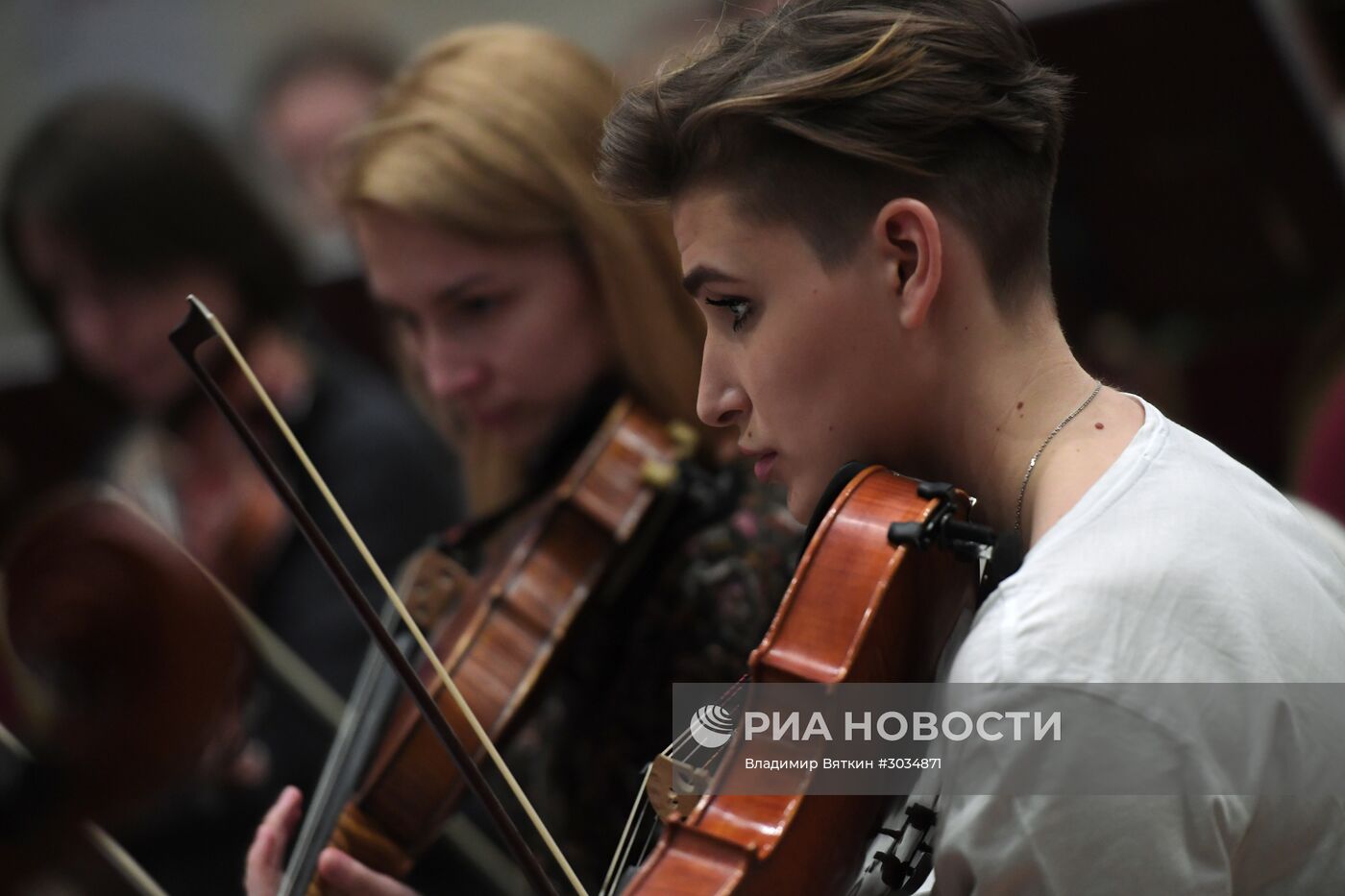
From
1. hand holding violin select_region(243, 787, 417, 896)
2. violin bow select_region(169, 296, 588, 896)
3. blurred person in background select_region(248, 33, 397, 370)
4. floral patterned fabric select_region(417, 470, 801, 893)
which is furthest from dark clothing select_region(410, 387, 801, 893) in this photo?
blurred person in background select_region(248, 33, 397, 370)

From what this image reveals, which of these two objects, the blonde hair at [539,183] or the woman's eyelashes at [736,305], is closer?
the woman's eyelashes at [736,305]

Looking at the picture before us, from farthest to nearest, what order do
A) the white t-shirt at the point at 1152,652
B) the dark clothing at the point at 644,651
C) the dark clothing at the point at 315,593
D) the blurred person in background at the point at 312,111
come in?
the blurred person in background at the point at 312,111 → the dark clothing at the point at 315,593 → the dark clothing at the point at 644,651 → the white t-shirt at the point at 1152,652

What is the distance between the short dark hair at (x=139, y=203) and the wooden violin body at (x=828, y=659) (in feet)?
4.88

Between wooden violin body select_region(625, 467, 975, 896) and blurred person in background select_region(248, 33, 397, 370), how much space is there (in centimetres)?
253

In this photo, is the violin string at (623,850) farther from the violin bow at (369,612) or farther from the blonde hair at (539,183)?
the blonde hair at (539,183)

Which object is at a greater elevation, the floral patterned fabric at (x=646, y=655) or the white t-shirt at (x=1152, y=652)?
the white t-shirt at (x=1152, y=652)

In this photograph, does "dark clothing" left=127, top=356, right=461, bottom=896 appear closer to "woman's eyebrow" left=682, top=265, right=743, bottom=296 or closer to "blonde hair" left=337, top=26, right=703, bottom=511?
"blonde hair" left=337, top=26, right=703, bottom=511

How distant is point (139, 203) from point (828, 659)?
1.65 metres

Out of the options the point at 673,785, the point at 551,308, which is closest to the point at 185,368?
the point at 551,308

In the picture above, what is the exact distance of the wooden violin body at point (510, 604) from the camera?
4.35ft

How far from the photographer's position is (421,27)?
4371 mm

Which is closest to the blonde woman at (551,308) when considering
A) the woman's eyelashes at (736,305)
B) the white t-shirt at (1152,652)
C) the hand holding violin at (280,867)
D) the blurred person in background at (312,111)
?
the hand holding violin at (280,867)

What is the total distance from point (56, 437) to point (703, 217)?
1.83m

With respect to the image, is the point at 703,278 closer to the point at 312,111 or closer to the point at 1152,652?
the point at 1152,652
